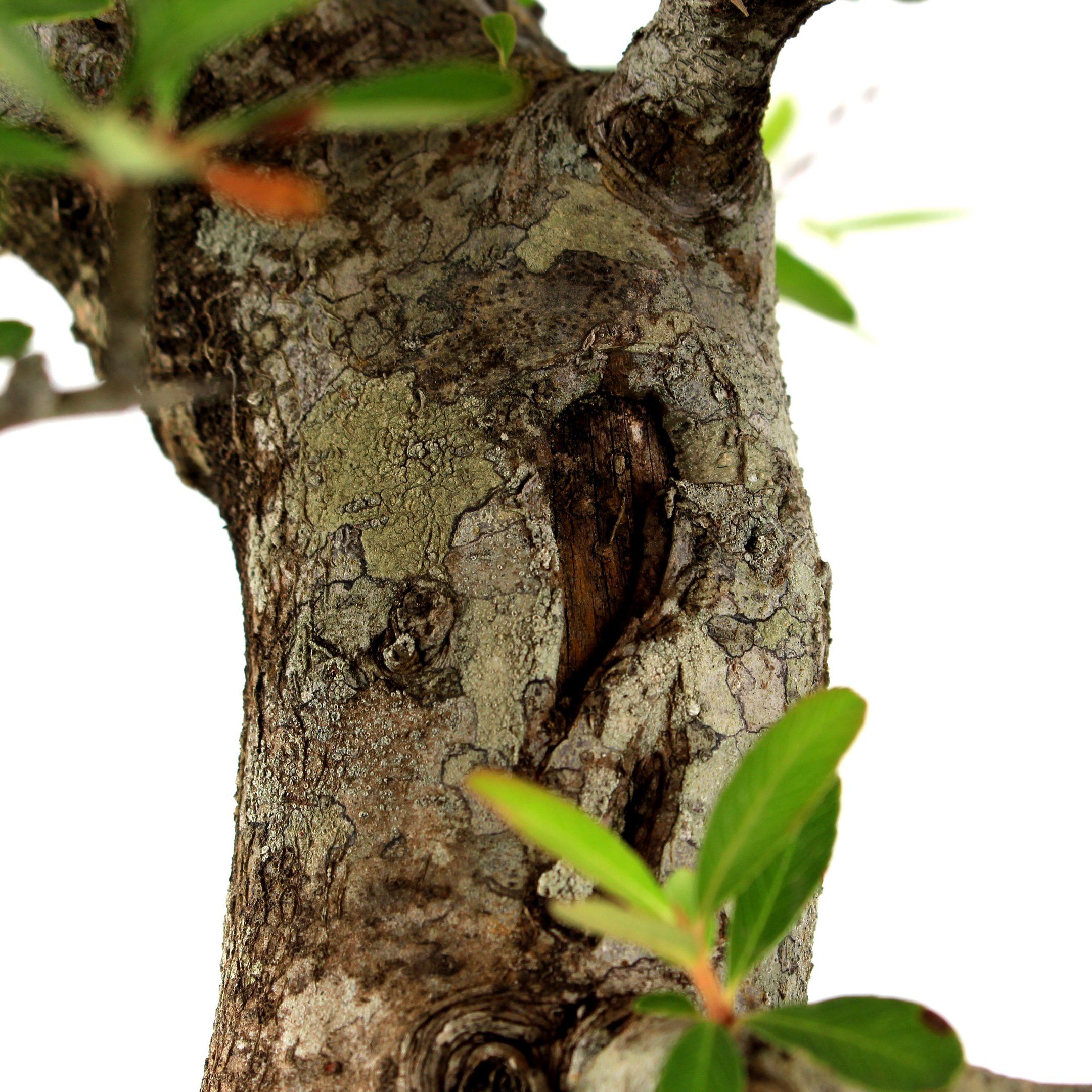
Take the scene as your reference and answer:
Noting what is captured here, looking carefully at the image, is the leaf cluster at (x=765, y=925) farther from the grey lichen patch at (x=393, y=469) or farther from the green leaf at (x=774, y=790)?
the grey lichen patch at (x=393, y=469)

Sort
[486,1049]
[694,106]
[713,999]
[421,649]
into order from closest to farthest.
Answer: [713,999]
[486,1049]
[421,649]
[694,106]

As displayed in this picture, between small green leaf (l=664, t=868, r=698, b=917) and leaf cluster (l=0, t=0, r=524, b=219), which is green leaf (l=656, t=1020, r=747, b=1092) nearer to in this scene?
small green leaf (l=664, t=868, r=698, b=917)

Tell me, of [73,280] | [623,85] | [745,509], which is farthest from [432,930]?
[73,280]

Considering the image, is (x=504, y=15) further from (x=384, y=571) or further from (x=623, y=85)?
(x=384, y=571)

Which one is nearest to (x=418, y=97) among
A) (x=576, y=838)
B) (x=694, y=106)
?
(x=576, y=838)

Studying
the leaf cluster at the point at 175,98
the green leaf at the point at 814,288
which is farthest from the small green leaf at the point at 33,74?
the green leaf at the point at 814,288

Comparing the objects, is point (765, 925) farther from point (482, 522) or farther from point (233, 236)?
point (233, 236)
